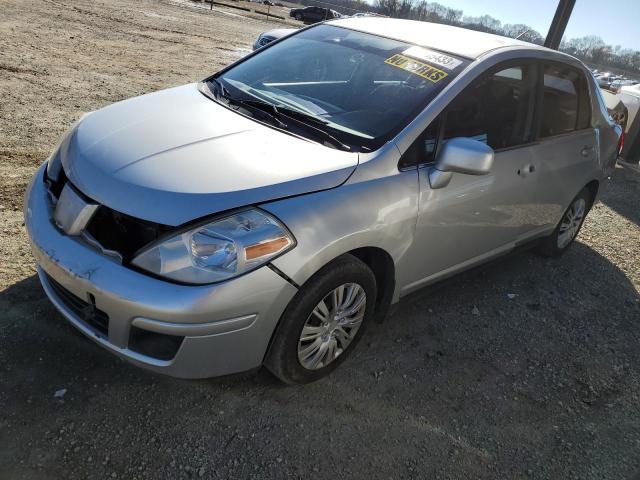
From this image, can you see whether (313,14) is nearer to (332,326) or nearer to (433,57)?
(433,57)

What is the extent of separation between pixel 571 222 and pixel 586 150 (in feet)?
2.45

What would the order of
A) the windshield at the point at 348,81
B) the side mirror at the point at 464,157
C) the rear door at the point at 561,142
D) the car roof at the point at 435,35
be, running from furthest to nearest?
the rear door at the point at 561,142
the car roof at the point at 435,35
the windshield at the point at 348,81
the side mirror at the point at 464,157

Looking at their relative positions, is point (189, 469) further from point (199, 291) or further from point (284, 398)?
point (199, 291)

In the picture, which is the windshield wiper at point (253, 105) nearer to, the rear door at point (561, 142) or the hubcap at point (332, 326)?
the hubcap at point (332, 326)

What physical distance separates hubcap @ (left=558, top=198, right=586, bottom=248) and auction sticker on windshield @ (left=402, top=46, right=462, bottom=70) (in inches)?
81.3

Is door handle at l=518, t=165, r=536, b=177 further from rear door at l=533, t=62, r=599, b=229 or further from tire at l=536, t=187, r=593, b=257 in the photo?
tire at l=536, t=187, r=593, b=257

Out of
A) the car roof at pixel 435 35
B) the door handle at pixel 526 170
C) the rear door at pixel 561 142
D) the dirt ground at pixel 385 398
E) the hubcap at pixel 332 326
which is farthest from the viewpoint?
the rear door at pixel 561 142

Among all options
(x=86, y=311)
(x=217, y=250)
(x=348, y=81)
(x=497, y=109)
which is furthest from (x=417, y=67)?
(x=86, y=311)

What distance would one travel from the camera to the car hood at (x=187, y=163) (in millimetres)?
2090

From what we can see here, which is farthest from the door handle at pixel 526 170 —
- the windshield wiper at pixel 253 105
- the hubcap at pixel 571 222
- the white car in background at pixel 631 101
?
the white car in background at pixel 631 101

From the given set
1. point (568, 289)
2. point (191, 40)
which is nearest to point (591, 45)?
point (191, 40)

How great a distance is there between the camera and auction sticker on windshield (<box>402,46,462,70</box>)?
295 cm

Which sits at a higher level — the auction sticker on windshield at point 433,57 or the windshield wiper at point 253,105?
the auction sticker on windshield at point 433,57

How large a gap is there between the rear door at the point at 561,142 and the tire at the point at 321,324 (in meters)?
1.72
